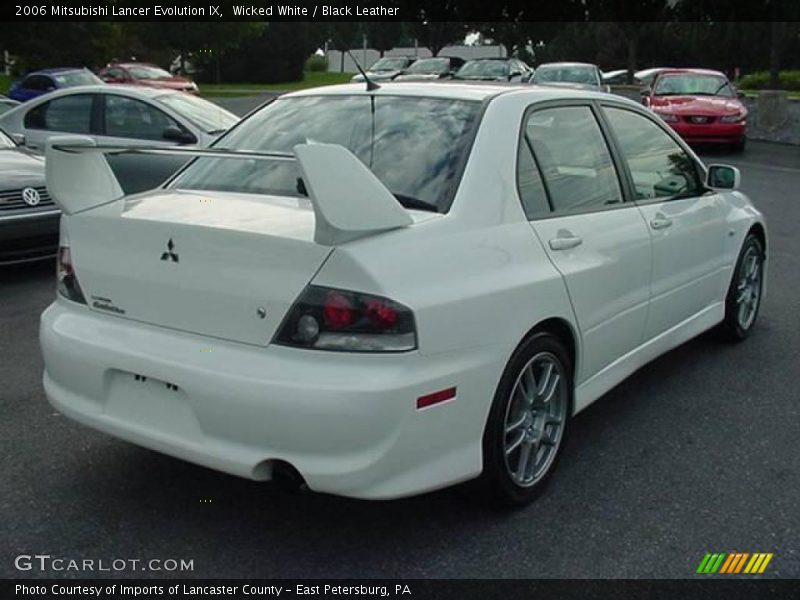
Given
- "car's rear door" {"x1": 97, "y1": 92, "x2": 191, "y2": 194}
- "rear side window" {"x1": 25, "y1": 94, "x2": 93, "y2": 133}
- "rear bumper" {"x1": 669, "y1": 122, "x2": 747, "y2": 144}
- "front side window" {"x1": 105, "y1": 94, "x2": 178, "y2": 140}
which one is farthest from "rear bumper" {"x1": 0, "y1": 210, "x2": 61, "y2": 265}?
"rear bumper" {"x1": 669, "y1": 122, "x2": 747, "y2": 144}

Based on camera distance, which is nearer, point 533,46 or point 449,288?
point 449,288

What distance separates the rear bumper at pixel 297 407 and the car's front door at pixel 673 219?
159 cm

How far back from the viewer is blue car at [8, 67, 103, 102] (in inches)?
840

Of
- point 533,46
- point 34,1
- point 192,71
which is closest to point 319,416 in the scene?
point 34,1

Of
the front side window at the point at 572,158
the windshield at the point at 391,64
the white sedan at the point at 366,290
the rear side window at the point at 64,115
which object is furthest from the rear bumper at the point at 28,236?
the windshield at the point at 391,64

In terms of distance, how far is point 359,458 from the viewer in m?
2.78

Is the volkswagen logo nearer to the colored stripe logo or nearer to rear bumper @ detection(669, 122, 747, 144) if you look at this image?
the colored stripe logo

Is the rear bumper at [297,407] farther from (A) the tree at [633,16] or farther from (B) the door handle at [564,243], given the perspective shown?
(A) the tree at [633,16]

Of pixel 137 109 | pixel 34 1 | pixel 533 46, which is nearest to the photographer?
pixel 137 109

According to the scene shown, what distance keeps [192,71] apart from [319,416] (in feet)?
159

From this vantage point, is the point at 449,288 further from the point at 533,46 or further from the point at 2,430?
the point at 533,46

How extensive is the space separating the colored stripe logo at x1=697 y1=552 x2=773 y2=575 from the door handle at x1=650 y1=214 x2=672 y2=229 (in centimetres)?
Result: 167

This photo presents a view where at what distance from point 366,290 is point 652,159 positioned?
242cm

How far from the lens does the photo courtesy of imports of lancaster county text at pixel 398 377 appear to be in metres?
2.82
